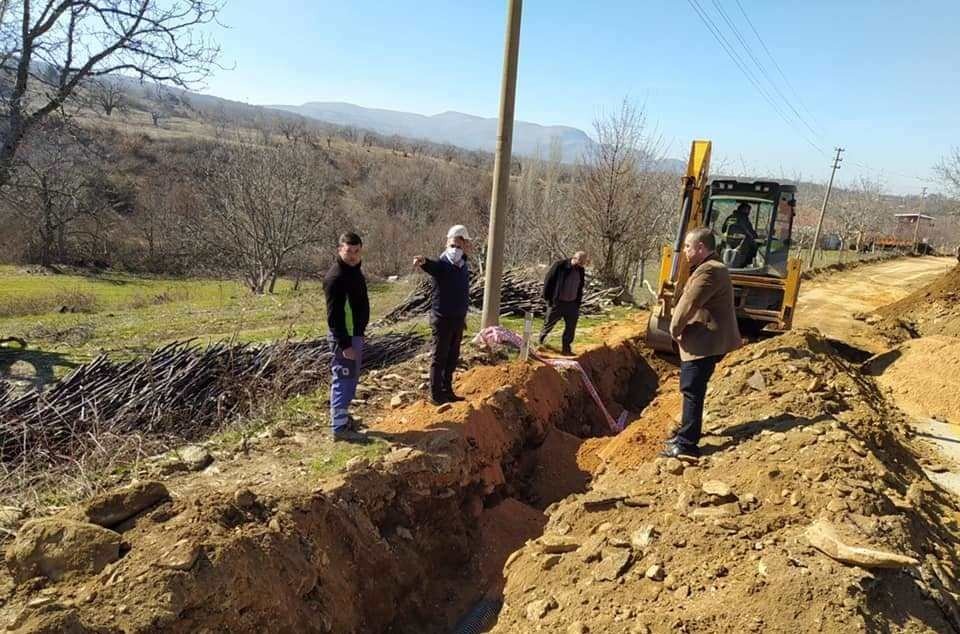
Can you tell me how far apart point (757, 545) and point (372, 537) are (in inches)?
97.1

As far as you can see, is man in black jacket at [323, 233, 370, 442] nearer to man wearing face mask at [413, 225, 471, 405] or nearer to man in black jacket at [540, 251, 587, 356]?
man wearing face mask at [413, 225, 471, 405]

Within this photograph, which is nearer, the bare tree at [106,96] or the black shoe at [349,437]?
the black shoe at [349,437]

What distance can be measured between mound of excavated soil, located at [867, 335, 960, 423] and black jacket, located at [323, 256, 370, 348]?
797cm

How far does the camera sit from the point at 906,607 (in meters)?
2.70

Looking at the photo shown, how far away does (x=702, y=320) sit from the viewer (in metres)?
4.49

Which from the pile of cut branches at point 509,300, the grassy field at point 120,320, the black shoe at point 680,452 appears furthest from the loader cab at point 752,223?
the black shoe at point 680,452

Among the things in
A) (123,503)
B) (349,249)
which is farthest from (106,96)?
(123,503)

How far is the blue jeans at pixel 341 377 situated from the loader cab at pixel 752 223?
24.8ft

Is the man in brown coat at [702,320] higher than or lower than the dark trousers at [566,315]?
higher

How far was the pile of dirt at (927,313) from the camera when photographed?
1323cm

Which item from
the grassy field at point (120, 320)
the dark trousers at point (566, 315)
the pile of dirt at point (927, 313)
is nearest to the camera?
the dark trousers at point (566, 315)

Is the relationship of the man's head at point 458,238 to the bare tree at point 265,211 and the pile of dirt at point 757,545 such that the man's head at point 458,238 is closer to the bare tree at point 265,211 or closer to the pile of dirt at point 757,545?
the pile of dirt at point 757,545

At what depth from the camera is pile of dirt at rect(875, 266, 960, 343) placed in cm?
1323

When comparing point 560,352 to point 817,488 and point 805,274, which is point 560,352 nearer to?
point 817,488
